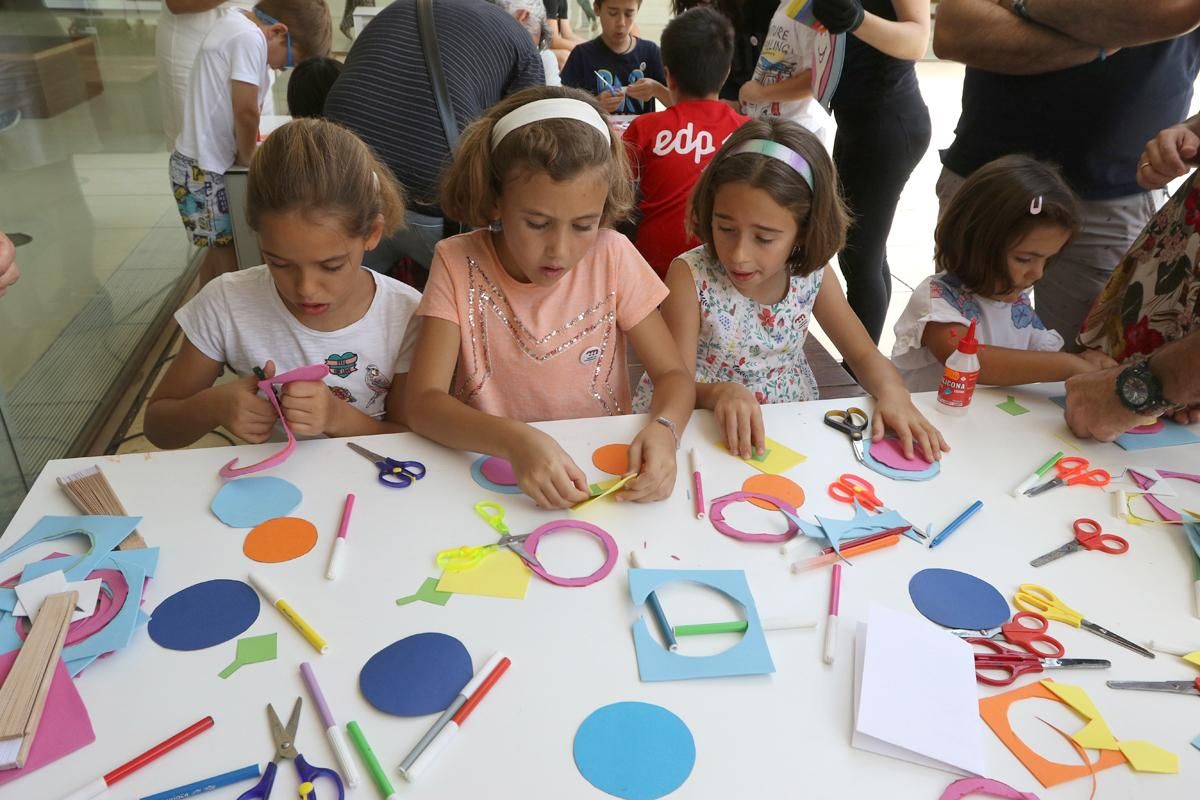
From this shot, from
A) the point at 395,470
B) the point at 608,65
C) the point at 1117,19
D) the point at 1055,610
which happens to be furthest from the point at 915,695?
the point at 608,65

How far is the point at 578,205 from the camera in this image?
1211mm

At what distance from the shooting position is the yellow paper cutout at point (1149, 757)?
0.69 metres

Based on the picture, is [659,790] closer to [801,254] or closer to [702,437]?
[702,437]

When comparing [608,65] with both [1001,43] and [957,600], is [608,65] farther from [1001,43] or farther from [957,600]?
[957,600]

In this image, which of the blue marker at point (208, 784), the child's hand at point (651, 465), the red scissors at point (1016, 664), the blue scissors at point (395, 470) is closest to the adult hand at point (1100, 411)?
the red scissors at point (1016, 664)

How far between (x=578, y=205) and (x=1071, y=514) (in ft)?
2.59

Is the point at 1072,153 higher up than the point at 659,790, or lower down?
higher up

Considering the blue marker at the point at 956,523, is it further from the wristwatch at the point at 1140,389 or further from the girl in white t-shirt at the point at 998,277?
the girl in white t-shirt at the point at 998,277

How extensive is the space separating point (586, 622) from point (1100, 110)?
1.68m

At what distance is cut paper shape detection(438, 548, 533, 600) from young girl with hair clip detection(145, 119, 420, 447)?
38 cm

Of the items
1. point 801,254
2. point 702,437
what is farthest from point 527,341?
point 801,254

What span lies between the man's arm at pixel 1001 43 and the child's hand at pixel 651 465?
129 centimetres

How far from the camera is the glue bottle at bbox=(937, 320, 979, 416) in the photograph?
4.01ft

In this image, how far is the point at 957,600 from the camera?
876 mm
